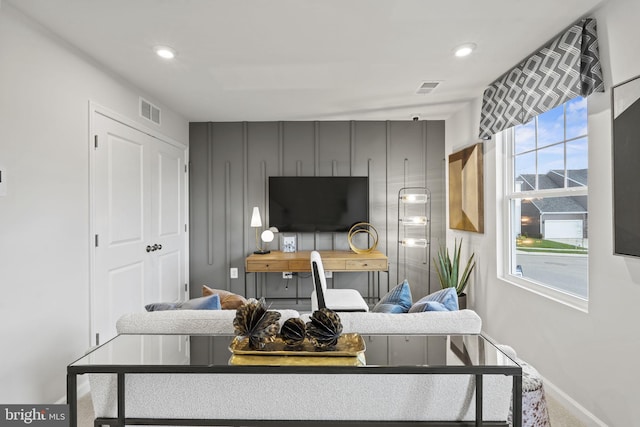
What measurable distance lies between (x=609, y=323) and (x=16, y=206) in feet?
10.8

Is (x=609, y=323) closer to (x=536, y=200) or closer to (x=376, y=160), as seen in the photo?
(x=536, y=200)

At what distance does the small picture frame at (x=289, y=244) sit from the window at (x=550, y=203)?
8.00 ft

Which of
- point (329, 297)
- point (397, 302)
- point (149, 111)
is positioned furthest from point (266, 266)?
point (397, 302)

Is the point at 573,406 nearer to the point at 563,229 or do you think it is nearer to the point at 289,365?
the point at 563,229

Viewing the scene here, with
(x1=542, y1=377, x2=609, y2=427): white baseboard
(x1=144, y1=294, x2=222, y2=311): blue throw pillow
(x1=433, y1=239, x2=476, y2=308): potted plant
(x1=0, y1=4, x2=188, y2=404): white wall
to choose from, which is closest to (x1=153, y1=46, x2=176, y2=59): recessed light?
(x1=0, y1=4, x2=188, y2=404): white wall

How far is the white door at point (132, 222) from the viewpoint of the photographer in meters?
2.81

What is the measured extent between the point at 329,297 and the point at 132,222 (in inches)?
74.6

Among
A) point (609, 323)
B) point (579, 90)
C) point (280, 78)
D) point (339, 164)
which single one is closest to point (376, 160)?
point (339, 164)

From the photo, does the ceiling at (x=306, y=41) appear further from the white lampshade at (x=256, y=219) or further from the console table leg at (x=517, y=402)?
the console table leg at (x=517, y=402)

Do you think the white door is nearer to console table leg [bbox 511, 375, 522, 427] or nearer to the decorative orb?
the decorative orb

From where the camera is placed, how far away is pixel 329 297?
3549 millimetres

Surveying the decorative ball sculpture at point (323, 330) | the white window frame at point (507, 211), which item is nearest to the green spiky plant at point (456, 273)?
the white window frame at point (507, 211)

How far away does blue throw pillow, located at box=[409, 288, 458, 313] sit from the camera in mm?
1882

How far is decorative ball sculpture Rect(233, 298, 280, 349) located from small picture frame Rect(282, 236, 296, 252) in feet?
11.2
